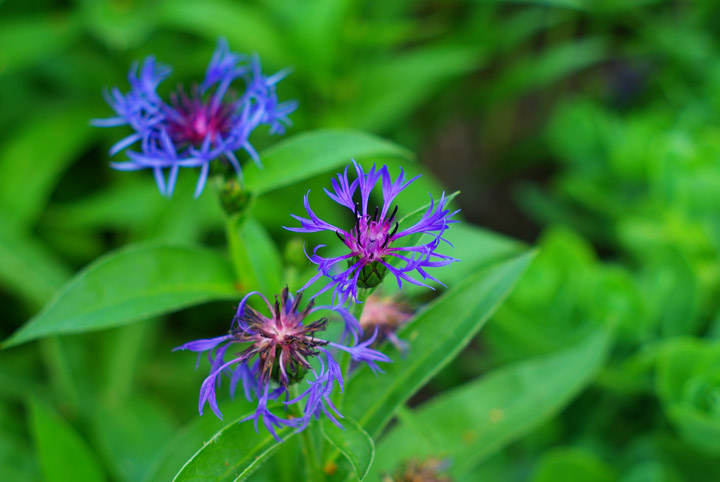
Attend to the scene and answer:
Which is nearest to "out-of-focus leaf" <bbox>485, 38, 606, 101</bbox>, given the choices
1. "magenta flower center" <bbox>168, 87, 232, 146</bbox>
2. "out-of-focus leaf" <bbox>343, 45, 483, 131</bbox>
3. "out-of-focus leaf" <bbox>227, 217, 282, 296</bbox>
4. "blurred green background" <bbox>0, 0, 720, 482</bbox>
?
"blurred green background" <bbox>0, 0, 720, 482</bbox>

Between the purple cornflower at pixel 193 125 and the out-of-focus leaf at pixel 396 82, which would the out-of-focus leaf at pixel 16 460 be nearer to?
the purple cornflower at pixel 193 125

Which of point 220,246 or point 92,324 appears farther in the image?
point 220,246

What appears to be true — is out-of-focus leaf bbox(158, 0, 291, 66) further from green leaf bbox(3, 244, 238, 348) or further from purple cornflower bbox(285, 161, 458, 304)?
purple cornflower bbox(285, 161, 458, 304)

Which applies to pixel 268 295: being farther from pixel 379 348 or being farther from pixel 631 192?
pixel 631 192

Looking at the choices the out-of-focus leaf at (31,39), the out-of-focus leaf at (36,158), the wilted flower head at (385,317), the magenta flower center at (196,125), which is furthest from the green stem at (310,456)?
the out-of-focus leaf at (31,39)

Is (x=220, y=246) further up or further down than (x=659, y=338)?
further up

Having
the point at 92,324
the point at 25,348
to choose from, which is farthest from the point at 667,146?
the point at 25,348

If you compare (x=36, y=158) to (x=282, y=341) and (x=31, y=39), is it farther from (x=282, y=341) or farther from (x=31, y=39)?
(x=282, y=341)
